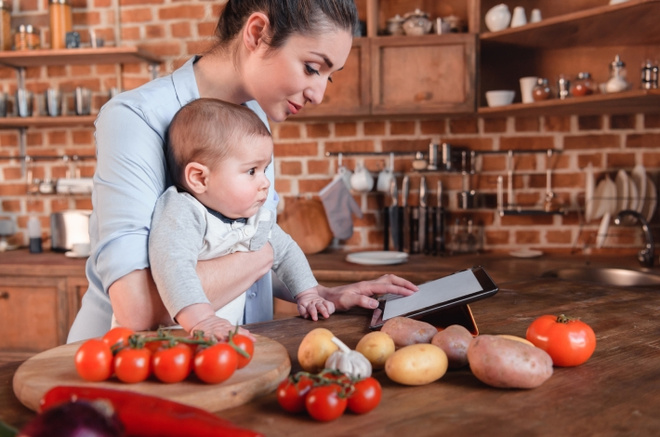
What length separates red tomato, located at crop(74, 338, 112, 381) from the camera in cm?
84

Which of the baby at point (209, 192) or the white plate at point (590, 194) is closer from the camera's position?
the baby at point (209, 192)

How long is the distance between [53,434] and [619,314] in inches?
47.9

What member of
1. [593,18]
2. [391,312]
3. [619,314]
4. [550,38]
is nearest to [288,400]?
[391,312]

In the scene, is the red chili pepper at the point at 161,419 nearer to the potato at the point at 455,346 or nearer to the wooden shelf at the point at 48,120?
the potato at the point at 455,346

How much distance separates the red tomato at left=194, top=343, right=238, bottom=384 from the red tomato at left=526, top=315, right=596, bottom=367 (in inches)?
20.4

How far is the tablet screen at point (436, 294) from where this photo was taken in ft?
3.97

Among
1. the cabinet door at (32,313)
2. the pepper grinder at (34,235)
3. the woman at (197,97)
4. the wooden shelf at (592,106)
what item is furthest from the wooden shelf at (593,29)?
the pepper grinder at (34,235)

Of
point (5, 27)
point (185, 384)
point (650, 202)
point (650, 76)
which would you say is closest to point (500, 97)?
point (650, 76)

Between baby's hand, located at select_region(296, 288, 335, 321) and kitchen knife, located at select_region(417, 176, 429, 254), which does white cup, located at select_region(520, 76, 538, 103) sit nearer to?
kitchen knife, located at select_region(417, 176, 429, 254)

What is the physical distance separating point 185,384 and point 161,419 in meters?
0.18

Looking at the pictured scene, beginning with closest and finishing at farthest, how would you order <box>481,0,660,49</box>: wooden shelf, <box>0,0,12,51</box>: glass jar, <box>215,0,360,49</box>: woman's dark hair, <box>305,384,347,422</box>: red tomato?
<box>305,384,347,422</box>: red tomato → <box>215,0,360,49</box>: woman's dark hair → <box>481,0,660,49</box>: wooden shelf → <box>0,0,12,51</box>: glass jar

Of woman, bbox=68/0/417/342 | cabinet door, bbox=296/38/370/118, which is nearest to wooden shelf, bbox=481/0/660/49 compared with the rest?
cabinet door, bbox=296/38/370/118

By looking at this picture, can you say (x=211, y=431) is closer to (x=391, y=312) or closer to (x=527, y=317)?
(x=391, y=312)

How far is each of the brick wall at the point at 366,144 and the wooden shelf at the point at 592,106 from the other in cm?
14
